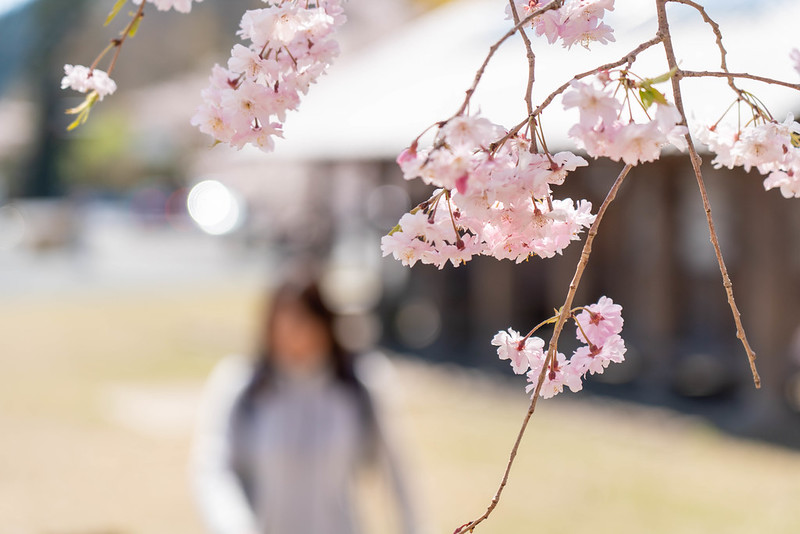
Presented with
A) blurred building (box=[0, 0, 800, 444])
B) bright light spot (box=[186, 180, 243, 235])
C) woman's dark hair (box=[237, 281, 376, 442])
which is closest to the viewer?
woman's dark hair (box=[237, 281, 376, 442])

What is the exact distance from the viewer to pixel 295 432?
2.65 m

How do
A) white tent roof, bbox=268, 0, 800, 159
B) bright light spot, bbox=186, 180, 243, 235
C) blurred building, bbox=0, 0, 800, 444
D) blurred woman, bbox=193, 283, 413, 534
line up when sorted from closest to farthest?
blurred woman, bbox=193, 283, 413, 534
white tent roof, bbox=268, 0, 800, 159
blurred building, bbox=0, 0, 800, 444
bright light spot, bbox=186, 180, 243, 235

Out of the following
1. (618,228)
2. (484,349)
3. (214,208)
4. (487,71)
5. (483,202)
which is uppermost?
(214,208)

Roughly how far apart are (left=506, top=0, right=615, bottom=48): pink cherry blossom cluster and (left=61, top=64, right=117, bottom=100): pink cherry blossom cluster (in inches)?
11.9

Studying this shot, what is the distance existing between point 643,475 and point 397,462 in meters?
2.29

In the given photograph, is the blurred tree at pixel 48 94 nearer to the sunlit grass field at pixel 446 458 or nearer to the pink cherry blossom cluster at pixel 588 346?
the sunlit grass field at pixel 446 458

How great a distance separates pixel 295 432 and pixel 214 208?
63.1ft

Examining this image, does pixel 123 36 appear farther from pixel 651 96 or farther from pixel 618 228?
pixel 618 228

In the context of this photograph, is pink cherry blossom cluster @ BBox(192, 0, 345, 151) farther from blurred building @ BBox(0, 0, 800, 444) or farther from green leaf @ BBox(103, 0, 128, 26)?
blurred building @ BBox(0, 0, 800, 444)

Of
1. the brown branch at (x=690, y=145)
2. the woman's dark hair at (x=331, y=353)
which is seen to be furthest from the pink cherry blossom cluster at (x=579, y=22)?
the woman's dark hair at (x=331, y=353)

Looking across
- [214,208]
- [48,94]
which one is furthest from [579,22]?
[48,94]

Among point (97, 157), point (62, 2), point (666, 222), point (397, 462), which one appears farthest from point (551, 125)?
point (97, 157)

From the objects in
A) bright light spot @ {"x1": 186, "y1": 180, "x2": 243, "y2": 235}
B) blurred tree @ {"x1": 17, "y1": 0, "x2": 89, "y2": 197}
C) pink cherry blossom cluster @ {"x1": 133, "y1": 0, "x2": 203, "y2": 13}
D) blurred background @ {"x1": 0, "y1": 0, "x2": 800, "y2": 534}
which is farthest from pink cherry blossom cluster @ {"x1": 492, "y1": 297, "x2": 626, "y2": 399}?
bright light spot @ {"x1": 186, "y1": 180, "x2": 243, "y2": 235}

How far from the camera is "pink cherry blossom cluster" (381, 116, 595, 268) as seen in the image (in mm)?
549
